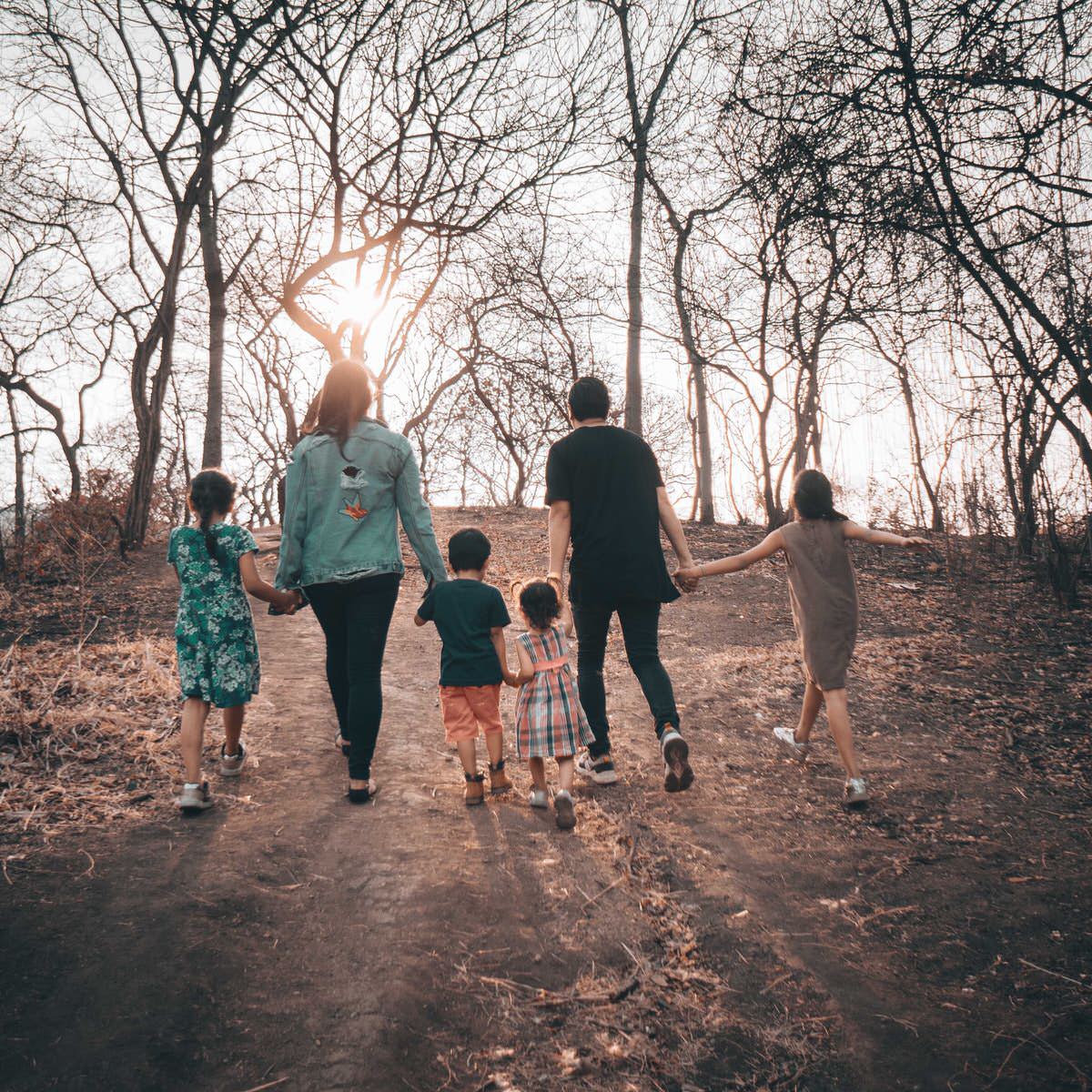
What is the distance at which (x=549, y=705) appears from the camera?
12.1 ft

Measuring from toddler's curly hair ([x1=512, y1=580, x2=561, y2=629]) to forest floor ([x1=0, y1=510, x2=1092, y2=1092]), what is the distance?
95cm

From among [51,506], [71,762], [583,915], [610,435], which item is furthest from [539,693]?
[51,506]

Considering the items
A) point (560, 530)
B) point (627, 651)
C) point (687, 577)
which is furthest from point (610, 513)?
point (627, 651)

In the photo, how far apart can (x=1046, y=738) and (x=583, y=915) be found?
3.75m

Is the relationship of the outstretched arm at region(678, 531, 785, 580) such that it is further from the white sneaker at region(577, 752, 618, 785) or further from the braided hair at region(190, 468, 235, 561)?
the braided hair at region(190, 468, 235, 561)

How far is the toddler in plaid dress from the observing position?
3.68 metres

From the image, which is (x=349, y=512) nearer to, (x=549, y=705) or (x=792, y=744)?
(x=549, y=705)

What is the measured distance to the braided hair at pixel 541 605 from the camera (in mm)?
3762

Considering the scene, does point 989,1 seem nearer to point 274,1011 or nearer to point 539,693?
point 539,693

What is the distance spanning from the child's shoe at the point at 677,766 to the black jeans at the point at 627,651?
19 centimetres

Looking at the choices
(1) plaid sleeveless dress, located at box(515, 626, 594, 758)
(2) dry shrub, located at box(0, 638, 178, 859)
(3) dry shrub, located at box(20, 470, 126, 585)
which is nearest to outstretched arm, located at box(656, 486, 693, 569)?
(1) plaid sleeveless dress, located at box(515, 626, 594, 758)

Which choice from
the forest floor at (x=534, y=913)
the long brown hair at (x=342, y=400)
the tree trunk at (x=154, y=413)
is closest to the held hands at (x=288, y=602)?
the long brown hair at (x=342, y=400)

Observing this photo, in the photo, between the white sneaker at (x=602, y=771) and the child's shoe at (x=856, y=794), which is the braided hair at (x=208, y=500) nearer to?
the white sneaker at (x=602, y=771)

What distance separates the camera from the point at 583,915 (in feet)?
9.14
